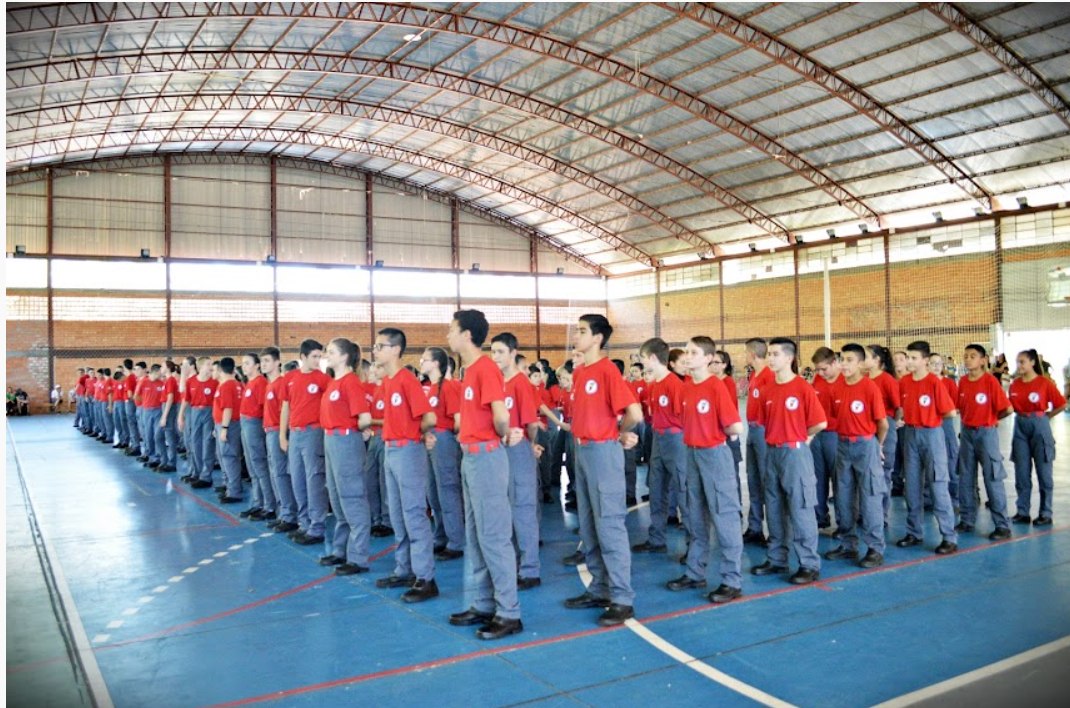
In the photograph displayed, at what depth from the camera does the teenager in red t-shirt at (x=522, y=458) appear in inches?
279

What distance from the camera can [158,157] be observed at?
35.6 m

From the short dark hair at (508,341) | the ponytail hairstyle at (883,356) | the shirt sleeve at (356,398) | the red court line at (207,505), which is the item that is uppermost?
the short dark hair at (508,341)

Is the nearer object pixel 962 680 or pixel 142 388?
pixel 962 680

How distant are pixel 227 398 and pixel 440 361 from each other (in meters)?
4.62

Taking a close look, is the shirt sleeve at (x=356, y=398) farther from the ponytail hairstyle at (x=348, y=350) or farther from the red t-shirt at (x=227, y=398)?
the red t-shirt at (x=227, y=398)

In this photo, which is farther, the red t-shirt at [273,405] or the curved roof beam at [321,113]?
the curved roof beam at [321,113]

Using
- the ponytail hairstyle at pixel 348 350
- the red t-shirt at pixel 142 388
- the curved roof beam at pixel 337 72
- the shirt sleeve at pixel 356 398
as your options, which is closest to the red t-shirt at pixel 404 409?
the shirt sleeve at pixel 356 398

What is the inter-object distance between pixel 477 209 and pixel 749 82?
1962 cm

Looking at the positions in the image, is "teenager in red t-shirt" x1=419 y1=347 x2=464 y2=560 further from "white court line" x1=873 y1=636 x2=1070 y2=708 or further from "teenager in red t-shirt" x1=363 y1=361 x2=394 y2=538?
"white court line" x1=873 y1=636 x2=1070 y2=708

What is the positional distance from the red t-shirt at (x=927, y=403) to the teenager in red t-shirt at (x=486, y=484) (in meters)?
5.04

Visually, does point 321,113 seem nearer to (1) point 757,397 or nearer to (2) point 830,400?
(1) point 757,397

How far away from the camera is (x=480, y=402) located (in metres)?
5.98

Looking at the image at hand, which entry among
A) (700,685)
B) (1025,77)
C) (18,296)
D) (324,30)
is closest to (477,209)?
(324,30)

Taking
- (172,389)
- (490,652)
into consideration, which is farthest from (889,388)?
(172,389)
